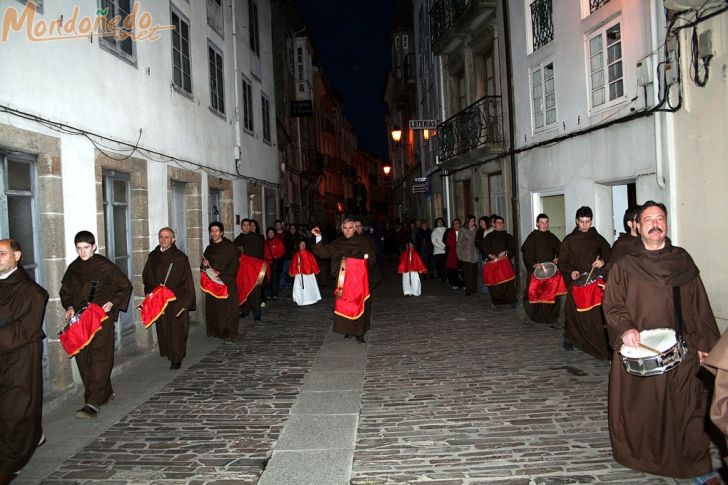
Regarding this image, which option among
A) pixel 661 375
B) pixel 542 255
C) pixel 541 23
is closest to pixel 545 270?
pixel 542 255

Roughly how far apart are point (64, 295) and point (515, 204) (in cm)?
1183

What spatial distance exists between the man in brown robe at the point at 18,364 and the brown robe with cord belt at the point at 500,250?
33.2 feet

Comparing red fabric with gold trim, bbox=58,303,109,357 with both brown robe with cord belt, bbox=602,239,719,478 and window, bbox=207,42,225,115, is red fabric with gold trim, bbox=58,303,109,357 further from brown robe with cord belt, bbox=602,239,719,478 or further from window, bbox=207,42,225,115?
window, bbox=207,42,225,115

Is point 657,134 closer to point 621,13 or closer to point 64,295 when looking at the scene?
point 621,13

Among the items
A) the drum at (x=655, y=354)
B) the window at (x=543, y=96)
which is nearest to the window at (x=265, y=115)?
the window at (x=543, y=96)

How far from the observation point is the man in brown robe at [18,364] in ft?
16.6

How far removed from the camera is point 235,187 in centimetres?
1673

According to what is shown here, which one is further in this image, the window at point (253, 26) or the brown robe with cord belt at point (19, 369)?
the window at point (253, 26)

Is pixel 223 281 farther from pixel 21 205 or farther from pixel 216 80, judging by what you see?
pixel 216 80

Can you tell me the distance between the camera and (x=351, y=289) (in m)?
10.6

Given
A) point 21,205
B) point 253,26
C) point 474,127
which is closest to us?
point 21,205

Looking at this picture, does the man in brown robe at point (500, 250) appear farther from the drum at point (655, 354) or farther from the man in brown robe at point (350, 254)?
the drum at point (655, 354)

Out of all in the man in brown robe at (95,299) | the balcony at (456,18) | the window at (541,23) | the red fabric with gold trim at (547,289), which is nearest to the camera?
the man in brown robe at (95,299)

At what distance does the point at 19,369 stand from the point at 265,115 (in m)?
16.6
